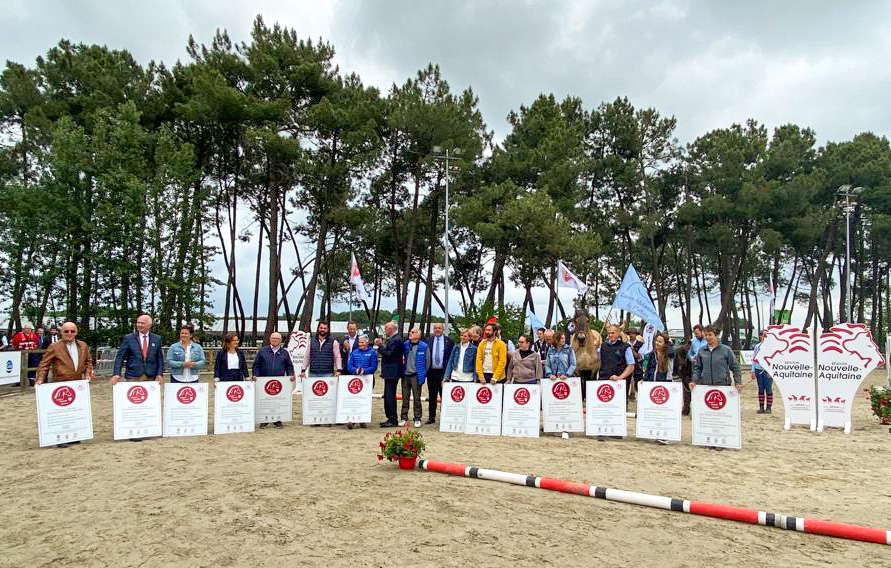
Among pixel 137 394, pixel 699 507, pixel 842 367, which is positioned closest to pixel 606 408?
pixel 699 507

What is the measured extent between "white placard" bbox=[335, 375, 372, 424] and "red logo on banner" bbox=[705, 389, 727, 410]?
5349mm

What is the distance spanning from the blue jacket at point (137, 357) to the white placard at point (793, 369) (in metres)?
10.4

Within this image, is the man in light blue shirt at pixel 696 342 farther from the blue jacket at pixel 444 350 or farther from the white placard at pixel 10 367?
the white placard at pixel 10 367

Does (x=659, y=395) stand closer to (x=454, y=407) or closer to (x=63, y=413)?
(x=454, y=407)

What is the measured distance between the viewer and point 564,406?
941 centimetres

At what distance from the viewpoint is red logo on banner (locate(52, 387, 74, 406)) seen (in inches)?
328

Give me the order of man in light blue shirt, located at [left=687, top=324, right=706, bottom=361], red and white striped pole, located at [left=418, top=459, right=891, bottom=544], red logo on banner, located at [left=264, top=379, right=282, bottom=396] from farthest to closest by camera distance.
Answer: red logo on banner, located at [left=264, top=379, right=282, bottom=396]
man in light blue shirt, located at [left=687, top=324, right=706, bottom=361]
red and white striped pole, located at [left=418, top=459, right=891, bottom=544]

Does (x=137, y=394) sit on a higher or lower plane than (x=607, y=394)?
higher

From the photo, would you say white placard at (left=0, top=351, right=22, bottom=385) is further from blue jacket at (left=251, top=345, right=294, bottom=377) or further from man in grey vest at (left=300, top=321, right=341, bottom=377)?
man in grey vest at (left=300, top=321, right=341, bottom=377)

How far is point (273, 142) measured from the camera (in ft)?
82.7

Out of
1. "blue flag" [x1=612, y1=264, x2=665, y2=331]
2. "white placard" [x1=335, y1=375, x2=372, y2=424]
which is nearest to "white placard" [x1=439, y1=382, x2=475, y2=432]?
"white placard" [x1=335, y1=375, x2=372, y2=424]

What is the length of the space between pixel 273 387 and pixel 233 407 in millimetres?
903

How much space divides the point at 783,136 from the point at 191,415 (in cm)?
3827

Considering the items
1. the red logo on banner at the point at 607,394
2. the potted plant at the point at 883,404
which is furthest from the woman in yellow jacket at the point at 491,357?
the potted plant at the point at 883,404
